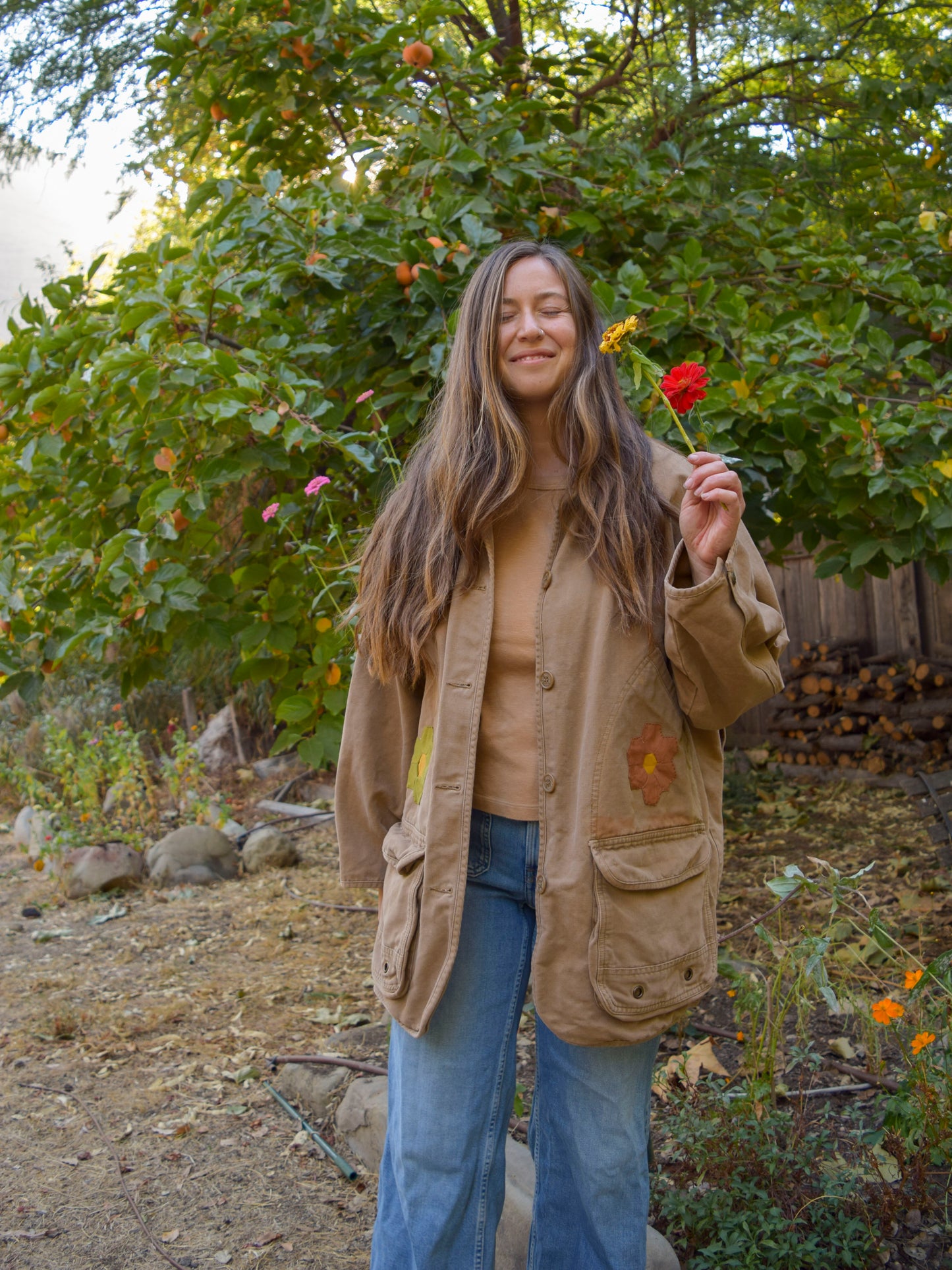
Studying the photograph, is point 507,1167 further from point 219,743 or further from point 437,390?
point 219,743

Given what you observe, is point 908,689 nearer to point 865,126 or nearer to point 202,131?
point 865,126

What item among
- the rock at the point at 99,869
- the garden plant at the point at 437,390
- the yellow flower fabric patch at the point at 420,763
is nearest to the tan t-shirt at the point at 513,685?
the yellow flower fabric patch at the point at 420,763

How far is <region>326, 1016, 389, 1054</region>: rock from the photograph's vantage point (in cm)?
286

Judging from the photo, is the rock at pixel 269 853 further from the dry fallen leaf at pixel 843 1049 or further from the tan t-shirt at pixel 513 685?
the tan t-shirt at pixel 513 685

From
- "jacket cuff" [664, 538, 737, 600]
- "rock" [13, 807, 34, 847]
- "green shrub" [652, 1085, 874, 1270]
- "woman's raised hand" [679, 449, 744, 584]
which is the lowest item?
"rock" [13, 807, 34, 847]

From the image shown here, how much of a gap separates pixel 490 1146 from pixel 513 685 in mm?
631

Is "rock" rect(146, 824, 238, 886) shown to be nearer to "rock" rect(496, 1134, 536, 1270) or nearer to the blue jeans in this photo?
"rock" rect(496, 1134, 536, 1270)

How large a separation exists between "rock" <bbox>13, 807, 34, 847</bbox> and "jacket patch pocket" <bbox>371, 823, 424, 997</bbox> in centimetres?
505

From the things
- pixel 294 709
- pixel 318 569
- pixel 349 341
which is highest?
pixel 349 341

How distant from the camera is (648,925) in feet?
4.28

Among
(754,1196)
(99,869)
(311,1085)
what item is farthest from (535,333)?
(99,869)

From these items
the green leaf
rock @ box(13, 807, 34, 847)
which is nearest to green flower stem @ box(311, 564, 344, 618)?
the green leaf

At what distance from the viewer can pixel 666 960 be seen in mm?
1315

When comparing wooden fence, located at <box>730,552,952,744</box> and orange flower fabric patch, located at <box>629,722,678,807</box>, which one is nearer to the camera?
orange flower fabric patch, located at <box>629,722,678,807</box>
